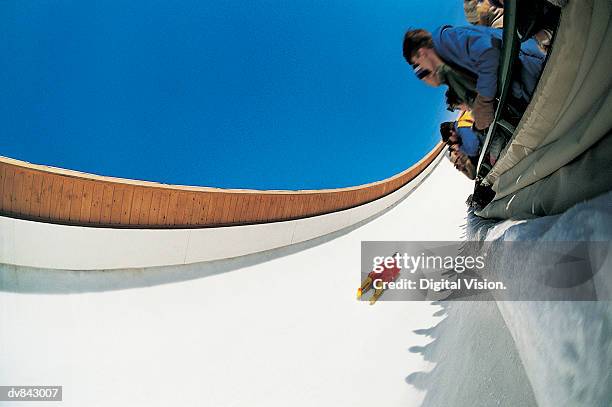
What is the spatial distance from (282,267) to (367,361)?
132 cm

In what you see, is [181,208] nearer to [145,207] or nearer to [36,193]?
[145,207]

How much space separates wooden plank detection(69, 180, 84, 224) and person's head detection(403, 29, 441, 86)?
1841mm

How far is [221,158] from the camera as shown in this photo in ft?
8.80

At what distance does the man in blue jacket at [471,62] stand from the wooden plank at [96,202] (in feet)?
5.93

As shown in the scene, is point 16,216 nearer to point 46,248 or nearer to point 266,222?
point 46,248

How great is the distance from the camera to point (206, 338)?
192 cm

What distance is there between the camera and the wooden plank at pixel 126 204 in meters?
2.25

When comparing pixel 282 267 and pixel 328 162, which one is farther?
pixel 328 162

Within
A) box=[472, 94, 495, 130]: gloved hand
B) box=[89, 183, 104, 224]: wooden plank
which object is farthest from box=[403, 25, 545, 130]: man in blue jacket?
box=[89, 183, 104, 224]: wooden plank

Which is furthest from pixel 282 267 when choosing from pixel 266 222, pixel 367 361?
pixel 367 361

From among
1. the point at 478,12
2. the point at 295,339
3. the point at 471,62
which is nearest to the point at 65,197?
the point at 295,339

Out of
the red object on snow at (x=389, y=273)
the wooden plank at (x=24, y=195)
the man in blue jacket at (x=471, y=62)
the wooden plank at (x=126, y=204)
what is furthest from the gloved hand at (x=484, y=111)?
the wooden plank at (x=24, y=195)

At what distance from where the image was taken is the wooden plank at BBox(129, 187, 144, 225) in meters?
2.30

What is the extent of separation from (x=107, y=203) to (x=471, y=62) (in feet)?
6.69
